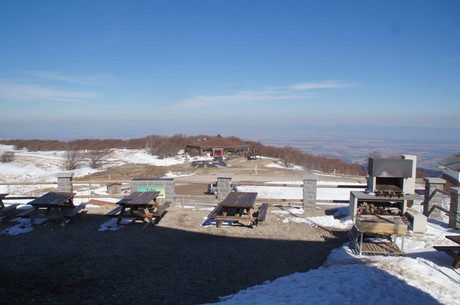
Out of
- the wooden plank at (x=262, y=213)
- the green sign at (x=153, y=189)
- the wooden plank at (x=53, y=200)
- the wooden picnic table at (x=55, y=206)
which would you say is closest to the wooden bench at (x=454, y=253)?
the wooden plank at (x=262, y=213)

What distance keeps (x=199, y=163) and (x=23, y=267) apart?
27519 mm

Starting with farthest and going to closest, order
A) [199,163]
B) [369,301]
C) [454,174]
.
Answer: [199,163] → [454,174] → [369,301]

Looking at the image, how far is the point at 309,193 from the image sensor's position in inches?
363

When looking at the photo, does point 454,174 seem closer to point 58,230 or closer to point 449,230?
point 449,230

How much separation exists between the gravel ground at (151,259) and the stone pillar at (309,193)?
1237mm

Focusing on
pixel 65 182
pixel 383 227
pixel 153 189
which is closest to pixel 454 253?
pixel 383 227

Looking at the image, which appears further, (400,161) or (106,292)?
(400,161)

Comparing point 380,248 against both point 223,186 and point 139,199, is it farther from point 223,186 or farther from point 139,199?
Answer: point 139,199

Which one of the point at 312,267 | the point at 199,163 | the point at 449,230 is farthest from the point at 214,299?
the point at 199,163

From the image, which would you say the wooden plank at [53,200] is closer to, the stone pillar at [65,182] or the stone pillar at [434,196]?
the stone pillar at [65,182]

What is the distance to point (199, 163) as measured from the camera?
32938 mm

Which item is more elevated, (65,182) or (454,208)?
(65,182)

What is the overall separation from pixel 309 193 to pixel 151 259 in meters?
5.04

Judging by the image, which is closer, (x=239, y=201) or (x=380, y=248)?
(x=380, y=248)
